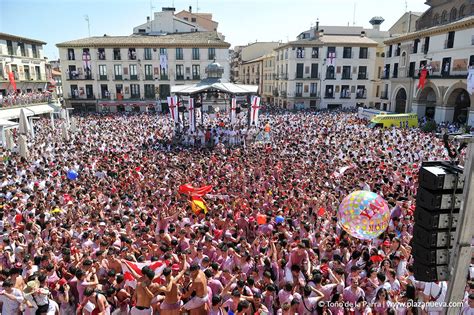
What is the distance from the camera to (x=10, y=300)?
5508mm

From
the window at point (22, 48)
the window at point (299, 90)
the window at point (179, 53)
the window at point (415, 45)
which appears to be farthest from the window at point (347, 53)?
the window at point (22, 48)

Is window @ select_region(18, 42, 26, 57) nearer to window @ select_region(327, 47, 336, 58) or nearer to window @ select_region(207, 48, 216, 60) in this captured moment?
window @ select_region(207, 48, 216, 60)

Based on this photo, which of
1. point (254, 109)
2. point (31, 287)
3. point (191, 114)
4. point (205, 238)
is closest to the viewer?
point (31, 287)

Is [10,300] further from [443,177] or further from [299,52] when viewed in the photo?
[299,52]

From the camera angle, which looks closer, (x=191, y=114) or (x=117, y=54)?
(x=191, y=114)

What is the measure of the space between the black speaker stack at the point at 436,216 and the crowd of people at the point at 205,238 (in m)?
1.64

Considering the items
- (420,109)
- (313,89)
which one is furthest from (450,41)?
(313,89)

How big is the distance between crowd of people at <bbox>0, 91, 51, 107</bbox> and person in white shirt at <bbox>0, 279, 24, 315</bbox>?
29.1 m

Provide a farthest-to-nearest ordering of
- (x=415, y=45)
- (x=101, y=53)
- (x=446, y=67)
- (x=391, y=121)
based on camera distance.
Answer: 1. (x=101, y=53)
2. (x=415, y=45)
3. (x=446, y=67)
4. (x=391, y=121)

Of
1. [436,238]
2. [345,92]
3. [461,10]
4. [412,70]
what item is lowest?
[436,238]

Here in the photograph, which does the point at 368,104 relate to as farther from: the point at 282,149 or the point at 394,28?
the point at 282,149

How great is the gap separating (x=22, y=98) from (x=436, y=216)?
37.2 m

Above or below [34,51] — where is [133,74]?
below

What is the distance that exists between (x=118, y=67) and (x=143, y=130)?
2502 centimetres
